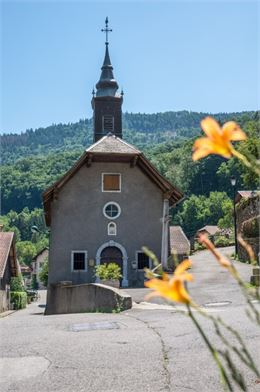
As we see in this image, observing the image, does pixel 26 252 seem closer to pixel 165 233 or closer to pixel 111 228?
pixel 111 228

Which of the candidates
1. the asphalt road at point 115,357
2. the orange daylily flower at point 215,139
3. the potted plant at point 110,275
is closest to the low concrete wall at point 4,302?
the potted plant at point 110,275

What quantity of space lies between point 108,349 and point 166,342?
0.89 metres

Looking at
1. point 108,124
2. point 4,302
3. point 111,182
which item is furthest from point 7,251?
point 108,124

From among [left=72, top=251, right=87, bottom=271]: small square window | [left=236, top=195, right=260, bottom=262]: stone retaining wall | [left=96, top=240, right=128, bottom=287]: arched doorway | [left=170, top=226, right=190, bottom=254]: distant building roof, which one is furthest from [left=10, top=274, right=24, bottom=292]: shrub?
[left=236, top=195, right=260, bottom=262]: stone retaining wall

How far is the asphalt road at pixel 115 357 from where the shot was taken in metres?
5.45

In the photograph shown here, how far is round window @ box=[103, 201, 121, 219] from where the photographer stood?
2541 cm

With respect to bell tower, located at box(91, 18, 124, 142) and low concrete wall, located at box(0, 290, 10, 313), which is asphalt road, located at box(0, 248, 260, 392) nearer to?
low concrete wall, located at box(0, 290, 10, 313)

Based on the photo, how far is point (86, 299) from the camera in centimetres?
1641

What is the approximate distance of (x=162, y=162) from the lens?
121 m

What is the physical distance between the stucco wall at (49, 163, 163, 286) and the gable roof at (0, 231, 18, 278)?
5.55m

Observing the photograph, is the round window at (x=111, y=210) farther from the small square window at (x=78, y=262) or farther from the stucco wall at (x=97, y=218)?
the small square window at (x=78, y=262)

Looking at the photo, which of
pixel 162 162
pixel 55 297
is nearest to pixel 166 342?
pixel 55 297

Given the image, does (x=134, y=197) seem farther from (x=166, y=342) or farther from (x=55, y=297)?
(x=166, y=342)

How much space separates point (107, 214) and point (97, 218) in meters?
0.53
